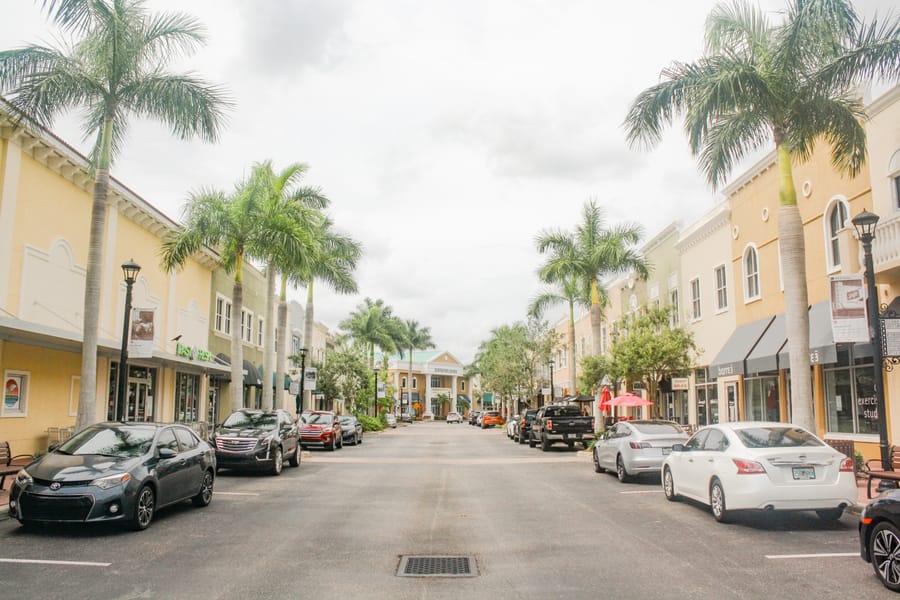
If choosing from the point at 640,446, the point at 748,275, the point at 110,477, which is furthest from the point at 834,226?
the point at 110,477

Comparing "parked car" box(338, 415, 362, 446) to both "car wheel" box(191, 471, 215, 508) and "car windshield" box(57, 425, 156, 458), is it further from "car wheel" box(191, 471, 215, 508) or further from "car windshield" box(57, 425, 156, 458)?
"car windshield" box(57, 425, 156, 458)

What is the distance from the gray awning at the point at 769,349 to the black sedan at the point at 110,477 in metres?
15.2

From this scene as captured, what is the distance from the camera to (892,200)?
1609 centimetres

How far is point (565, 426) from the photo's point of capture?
2914 centimetres

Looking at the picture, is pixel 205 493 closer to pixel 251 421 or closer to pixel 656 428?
pixel 251 421

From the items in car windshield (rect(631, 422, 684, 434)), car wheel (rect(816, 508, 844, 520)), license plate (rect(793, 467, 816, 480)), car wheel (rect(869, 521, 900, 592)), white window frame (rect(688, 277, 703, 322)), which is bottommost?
car wheel (rect(816, 508, 844, 520))

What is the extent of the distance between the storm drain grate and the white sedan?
170 inches

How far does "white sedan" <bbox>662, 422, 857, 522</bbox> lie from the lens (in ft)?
32.6

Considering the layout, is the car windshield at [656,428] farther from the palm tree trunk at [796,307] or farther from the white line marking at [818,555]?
the white line marking at [818,555]

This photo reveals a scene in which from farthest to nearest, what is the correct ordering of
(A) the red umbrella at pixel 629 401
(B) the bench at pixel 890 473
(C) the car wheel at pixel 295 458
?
1. (A) the red umbrella at pixel 629 401
2. (C) the car wheel at pixel 295 458
3. (B) the bench at pixel 890 473

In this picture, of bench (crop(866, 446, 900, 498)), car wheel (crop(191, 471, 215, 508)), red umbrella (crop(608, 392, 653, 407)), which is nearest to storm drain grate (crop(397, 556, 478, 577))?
car wheel (crop(191, 471, 215, 508))

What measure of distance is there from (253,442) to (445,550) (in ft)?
33.6

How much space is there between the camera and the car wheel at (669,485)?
13.2m

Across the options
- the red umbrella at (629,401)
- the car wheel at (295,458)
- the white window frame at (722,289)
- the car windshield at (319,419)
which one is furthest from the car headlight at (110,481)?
the white window frame at (722,289)
